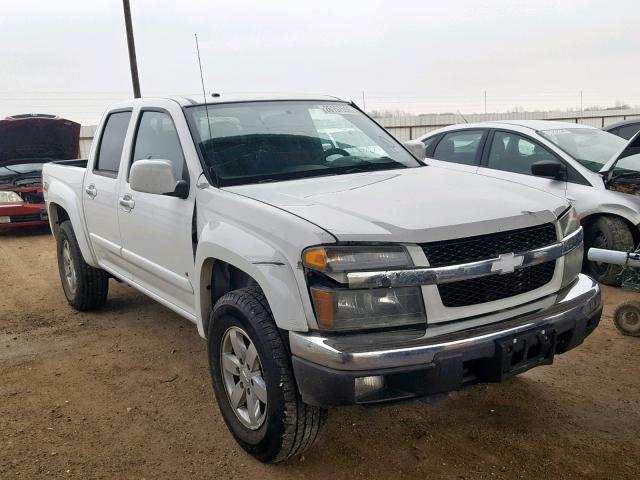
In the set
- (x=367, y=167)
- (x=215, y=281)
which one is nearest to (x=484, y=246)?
(x=367, y=167)

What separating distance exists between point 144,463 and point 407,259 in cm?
173

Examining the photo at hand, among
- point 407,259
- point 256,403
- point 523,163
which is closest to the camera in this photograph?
point 407,259

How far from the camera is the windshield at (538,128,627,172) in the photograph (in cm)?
614

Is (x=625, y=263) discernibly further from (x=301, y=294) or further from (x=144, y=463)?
(x=144, y=463)

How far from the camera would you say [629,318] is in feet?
14.8

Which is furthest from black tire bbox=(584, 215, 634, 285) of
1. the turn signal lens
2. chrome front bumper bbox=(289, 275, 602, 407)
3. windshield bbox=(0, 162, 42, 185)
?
windshield bbox=(0, 162, 42, 185)

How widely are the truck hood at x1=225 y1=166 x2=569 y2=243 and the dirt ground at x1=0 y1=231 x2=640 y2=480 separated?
1006mm

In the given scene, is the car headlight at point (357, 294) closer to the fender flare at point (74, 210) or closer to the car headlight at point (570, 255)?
the car headlight at point (570, 255)

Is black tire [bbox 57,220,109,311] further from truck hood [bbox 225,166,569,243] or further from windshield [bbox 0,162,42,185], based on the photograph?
windshield [bbox 0,162,42,185]

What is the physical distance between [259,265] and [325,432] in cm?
113

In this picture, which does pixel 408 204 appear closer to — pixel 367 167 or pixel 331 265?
pixel 331 265

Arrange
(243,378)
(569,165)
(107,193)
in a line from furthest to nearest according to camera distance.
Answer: (569,165) < (107,193) < (243,378)

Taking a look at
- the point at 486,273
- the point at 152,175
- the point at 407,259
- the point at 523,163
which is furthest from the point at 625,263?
the point at 152,175

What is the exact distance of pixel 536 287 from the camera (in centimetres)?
288
